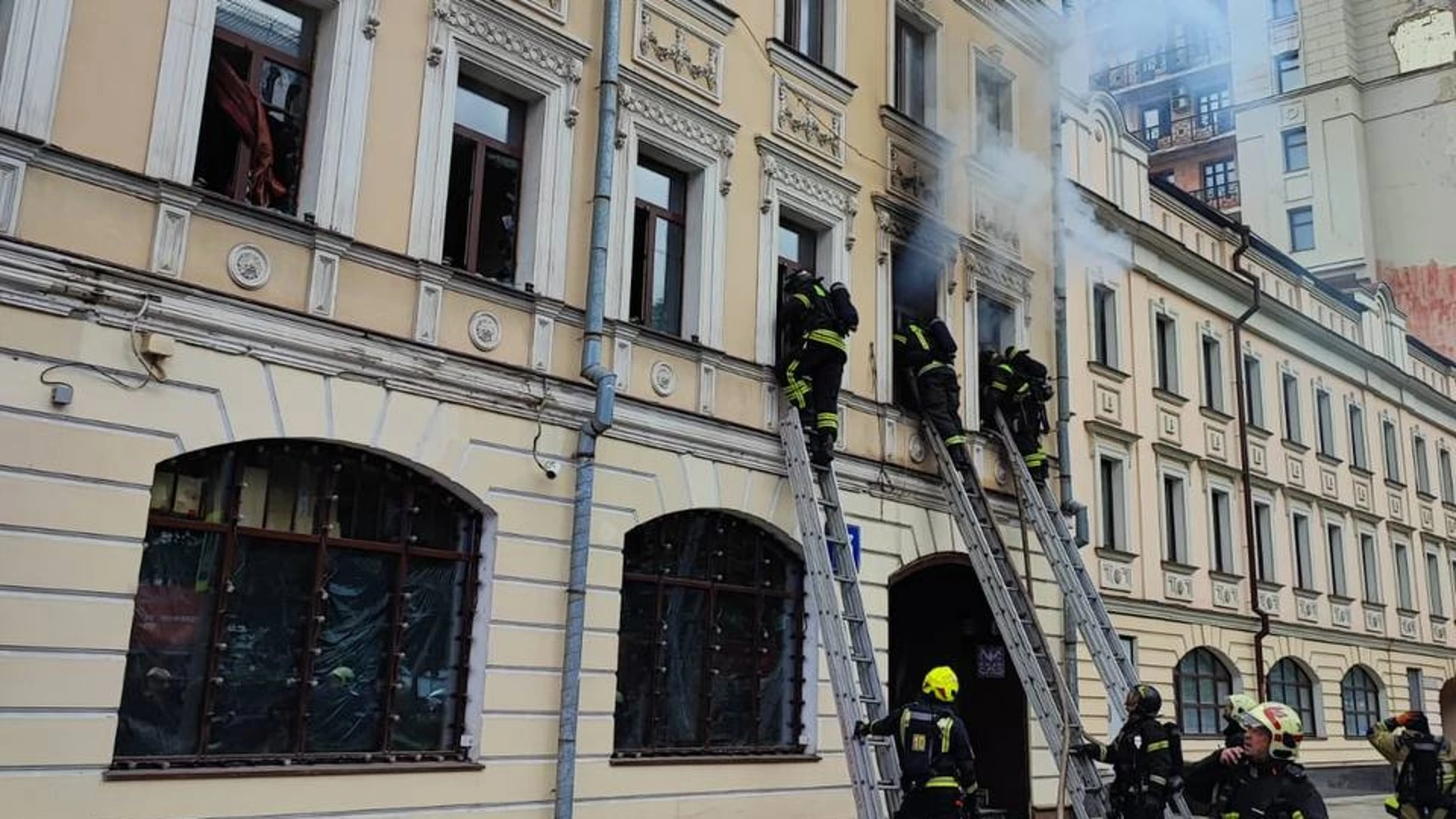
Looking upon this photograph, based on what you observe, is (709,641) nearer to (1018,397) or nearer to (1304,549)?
(1018,397)

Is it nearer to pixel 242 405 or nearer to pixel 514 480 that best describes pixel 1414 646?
pixel 514 480

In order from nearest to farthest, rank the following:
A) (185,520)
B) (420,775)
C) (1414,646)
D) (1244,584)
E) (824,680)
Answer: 1. (185,520)
2. (420,775)
3. (824,680)
4. (1244,584)
5. (1414,646)

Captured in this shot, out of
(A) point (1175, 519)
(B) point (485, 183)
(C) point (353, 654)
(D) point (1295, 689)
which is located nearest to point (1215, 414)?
(A) point (1175, 519)

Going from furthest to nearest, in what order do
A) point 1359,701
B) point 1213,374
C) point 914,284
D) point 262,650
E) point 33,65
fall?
point 1359,701 → point 1213,374 → point 914,284 → point 262,650 → point 33,65

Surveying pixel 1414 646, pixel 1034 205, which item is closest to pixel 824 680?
pixel 1034 205

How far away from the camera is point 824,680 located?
1164 cm

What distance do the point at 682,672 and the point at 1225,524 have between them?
13.9m

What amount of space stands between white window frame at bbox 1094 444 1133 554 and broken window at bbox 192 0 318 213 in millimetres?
12719

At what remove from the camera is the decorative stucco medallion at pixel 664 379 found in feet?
34.9

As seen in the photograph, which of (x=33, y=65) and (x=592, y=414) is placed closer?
(x=33, y=65)

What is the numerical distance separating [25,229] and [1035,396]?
441 inches

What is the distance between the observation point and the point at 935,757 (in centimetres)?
860

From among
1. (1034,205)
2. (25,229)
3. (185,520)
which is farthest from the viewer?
(1034,205)

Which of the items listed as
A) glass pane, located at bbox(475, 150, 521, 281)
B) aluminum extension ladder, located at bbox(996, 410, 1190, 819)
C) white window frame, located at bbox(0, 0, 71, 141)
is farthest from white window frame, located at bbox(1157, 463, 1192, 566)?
white window frame, located at bbox(0, 0, 71, 141)
